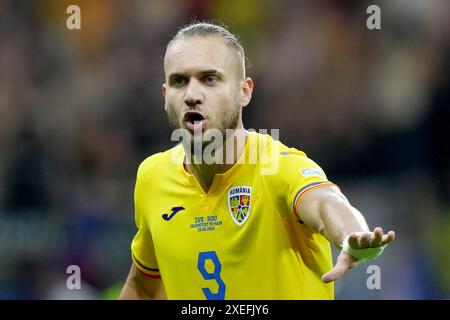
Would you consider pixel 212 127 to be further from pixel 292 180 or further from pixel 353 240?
pixel 353 240

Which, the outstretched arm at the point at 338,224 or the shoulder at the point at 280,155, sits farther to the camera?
the shoulder at the point at 280,155

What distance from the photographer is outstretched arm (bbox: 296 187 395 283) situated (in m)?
3.57

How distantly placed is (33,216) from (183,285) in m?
4.48

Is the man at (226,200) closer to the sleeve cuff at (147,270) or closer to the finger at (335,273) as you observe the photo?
the sleeve cuff at (147,270)

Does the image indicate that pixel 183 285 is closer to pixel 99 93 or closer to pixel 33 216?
pixel 33 216

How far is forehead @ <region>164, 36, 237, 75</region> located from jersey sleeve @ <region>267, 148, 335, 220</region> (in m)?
0.62

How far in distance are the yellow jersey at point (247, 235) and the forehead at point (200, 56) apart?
1.52 ft

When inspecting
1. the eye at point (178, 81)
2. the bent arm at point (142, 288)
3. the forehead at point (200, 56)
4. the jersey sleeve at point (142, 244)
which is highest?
the forehead at point (200, 56)

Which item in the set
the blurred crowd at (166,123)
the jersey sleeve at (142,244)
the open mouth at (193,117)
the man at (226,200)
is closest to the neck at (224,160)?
the man at (226,200)

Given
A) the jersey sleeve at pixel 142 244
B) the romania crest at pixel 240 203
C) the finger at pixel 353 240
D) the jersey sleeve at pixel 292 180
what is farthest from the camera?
the jersey sleeve at pixel 142 244

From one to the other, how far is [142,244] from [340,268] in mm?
1943

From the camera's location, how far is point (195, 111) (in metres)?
4.68

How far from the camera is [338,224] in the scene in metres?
3.94

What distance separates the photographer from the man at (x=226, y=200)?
4.52 meters
